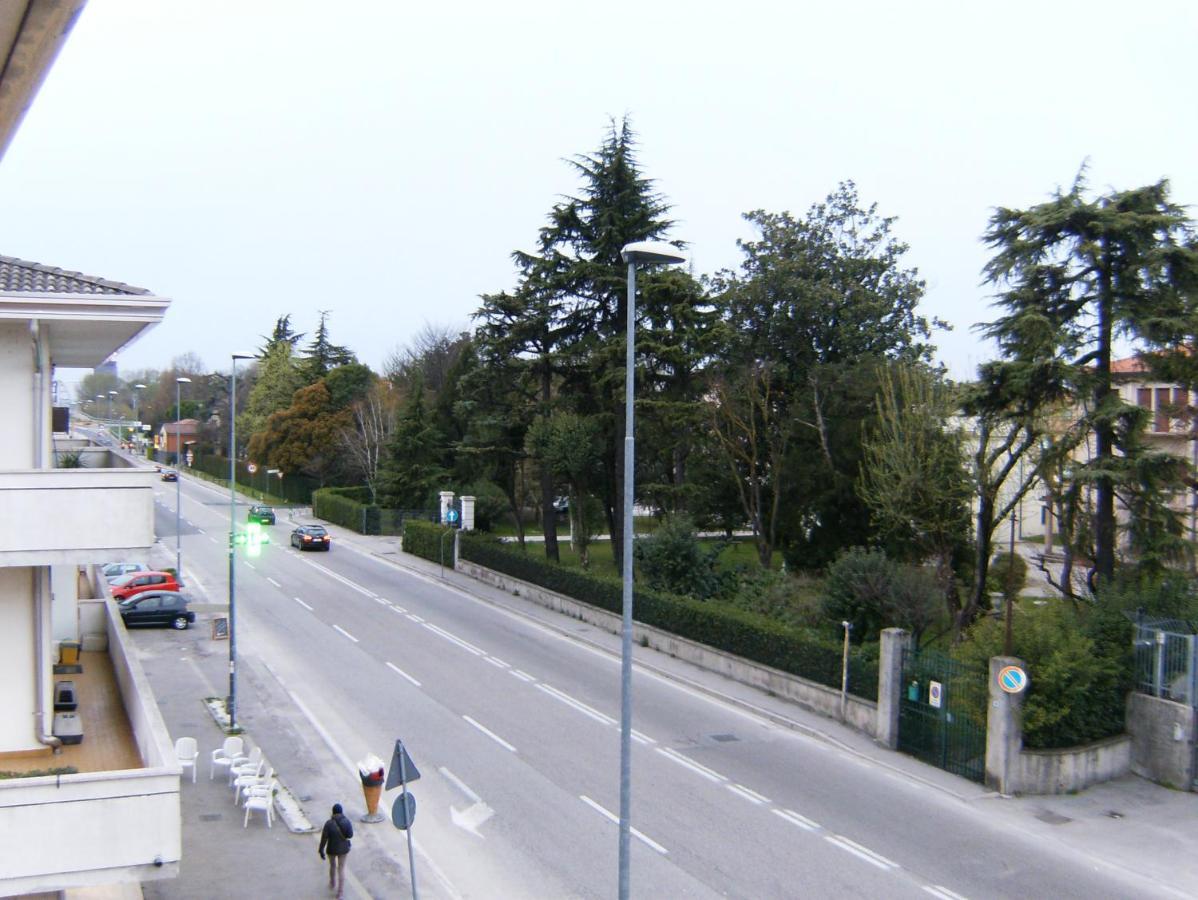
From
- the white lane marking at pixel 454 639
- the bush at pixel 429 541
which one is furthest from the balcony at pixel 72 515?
the bush at pixel 429 541

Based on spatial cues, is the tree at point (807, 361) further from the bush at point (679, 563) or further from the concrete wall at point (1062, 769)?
the concrete wall at point (1062, 769)

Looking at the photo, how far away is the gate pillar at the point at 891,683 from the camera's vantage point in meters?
20.6

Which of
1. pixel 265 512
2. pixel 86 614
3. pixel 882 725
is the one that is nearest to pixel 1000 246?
pixel 882 725

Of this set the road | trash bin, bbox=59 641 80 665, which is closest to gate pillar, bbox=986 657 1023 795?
the road

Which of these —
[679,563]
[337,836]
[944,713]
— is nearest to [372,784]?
[337,836]

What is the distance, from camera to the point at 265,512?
5750 cm

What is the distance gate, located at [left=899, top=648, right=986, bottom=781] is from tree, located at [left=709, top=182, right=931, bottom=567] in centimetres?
1563

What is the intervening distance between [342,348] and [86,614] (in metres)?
76.0

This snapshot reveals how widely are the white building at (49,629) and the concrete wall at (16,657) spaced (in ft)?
0.04

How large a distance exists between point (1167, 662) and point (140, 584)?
28.5m

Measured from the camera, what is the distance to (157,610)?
1202 inches

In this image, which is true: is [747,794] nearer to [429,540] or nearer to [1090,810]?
[1090,810]

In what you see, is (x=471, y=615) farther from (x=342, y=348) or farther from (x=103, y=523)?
(x=342, y=348)

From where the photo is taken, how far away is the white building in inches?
367
